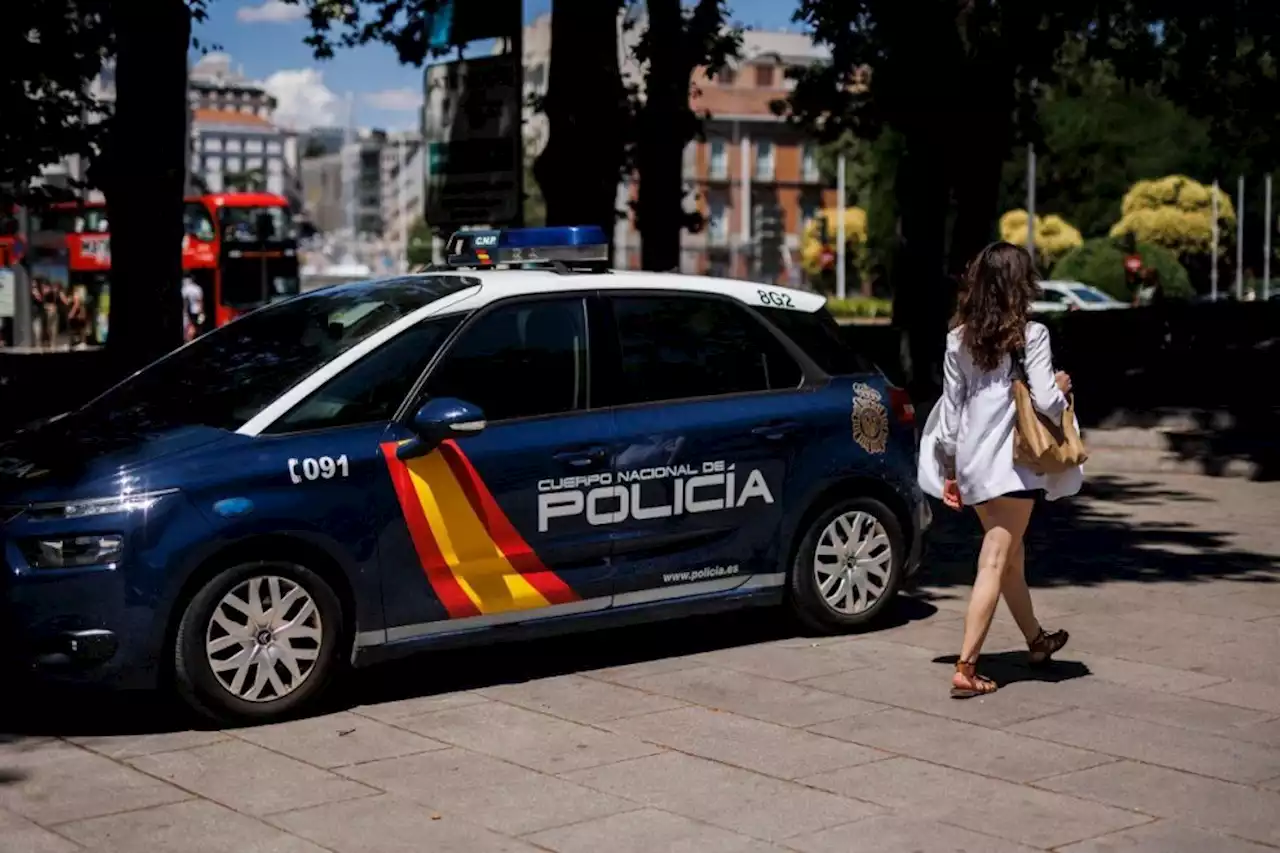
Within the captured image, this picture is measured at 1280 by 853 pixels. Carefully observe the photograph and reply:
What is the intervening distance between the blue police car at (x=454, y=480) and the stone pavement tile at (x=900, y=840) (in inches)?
93.7

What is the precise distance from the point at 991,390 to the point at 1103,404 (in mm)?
A: 13099

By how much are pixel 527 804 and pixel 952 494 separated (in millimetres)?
2427

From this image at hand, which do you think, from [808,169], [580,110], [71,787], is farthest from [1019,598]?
[808,169]

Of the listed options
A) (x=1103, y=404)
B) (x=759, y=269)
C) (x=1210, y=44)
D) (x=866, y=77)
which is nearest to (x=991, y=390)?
(x=1103, y=404)

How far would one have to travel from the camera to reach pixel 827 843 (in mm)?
5672

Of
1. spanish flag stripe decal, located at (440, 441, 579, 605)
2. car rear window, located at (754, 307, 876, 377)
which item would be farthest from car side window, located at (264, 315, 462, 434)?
car rear window, located at (754, 307, 876, 377)

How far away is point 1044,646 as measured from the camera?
8086 mm

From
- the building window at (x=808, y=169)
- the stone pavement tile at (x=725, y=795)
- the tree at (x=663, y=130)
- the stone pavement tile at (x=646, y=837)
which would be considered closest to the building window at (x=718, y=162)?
the building window at (x=808, y=169)

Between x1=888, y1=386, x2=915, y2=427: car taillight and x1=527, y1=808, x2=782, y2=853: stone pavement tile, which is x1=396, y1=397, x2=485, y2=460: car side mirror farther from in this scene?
x1=888, y1=386, x2=915, y2=427: car taillight

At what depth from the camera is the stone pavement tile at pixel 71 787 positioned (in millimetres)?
6180

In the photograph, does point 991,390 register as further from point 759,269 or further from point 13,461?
point 759,269

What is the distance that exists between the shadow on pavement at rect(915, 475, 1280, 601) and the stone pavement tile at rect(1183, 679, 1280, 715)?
256 cm

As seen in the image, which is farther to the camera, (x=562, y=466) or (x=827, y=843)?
(x=562, y=466)

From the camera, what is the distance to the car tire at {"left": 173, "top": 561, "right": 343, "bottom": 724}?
7.15 metres
